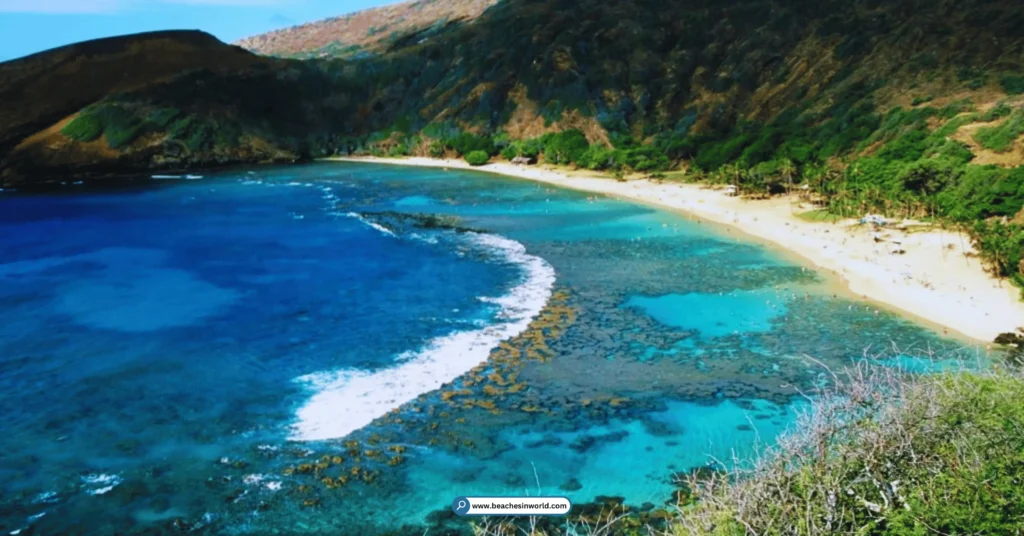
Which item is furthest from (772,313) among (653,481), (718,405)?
Answer: (653,481)

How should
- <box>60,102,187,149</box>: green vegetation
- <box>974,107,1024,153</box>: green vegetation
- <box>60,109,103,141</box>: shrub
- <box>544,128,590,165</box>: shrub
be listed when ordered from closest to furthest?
1. <box>974,107,1024,153</box>: green vegetation
2. <box>544,128,590,165</box>: shrub
3. <box>60,109,103,141</box>: shrub
4. <box>60,102,187,149</box>: green vegetation

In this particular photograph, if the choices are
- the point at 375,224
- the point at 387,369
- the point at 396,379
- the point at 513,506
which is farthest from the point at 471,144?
the point at 513,506

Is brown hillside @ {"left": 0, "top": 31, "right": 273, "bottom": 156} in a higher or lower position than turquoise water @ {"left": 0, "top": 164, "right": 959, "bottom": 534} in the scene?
higher

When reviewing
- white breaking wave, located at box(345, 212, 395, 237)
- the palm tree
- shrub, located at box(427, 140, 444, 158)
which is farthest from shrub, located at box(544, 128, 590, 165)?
white breaking wave, located at box(345, 212, 395, 237)

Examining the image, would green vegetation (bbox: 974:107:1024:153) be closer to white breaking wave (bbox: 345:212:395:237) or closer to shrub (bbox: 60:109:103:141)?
white breaking wave (bbox: 345:212:395:237)

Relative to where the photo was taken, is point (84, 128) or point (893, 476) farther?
point (84, 128)

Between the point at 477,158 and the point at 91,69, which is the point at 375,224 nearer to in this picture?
the point at 477,158

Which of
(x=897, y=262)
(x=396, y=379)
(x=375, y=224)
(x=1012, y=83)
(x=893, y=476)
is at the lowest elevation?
(x=396, y=379)
